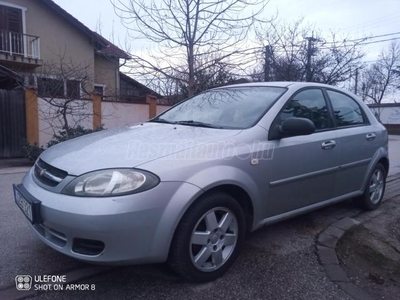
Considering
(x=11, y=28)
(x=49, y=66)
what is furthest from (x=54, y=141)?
(x=11, y=28)

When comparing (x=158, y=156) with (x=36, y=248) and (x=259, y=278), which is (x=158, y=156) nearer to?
(x=259, y=278)

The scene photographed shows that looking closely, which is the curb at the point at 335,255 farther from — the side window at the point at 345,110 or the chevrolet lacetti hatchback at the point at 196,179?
the side window at the point at 345,110

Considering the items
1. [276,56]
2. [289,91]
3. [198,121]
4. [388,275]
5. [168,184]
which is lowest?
[388,275]

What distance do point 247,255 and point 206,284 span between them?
611 mm

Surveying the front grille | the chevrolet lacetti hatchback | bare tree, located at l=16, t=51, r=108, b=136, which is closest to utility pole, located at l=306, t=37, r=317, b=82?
bare tree, located at l=16, t=51, r=108, b=136

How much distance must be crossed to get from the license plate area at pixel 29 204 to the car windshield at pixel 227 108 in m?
1.52

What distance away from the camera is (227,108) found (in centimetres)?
331

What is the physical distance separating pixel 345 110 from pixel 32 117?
8552 millimetres

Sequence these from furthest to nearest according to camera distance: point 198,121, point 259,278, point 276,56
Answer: point 276,56 < point 198,121 < point 259,278

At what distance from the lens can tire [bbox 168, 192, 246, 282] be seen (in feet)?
7.55

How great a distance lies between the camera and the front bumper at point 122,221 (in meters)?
2.07

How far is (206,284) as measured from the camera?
2471mm

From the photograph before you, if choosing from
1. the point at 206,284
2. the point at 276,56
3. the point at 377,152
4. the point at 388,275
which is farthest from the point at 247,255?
the point at 276,56

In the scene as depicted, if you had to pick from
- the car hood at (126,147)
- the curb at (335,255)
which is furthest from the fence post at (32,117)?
the curb at (335,255)
